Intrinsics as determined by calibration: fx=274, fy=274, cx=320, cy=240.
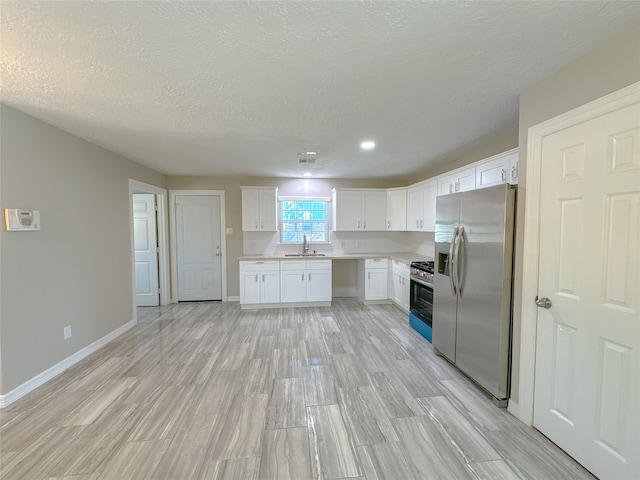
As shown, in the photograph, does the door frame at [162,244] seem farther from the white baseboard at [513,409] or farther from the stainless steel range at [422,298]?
the white baseboard at [513,409]

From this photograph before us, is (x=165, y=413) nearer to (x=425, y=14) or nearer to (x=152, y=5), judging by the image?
(x=152, y=5)

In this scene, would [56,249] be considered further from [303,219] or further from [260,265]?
[303,219]

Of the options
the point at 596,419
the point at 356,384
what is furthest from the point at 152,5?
the point at 596,419

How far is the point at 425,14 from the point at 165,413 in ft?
9.99

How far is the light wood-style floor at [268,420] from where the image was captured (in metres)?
1.63

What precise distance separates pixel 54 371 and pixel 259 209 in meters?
3.42

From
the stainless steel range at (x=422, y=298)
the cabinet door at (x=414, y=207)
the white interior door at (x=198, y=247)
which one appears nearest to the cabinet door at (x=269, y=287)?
the white interior door at (x=198, y=247)

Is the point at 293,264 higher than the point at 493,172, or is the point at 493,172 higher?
the point at 493,172

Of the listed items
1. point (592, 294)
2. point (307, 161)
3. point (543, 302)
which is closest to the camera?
point (592, 294)

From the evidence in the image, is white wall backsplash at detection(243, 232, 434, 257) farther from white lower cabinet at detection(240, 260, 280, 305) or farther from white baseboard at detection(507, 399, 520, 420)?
white baseboard at detection(507, 399, 520, 420)

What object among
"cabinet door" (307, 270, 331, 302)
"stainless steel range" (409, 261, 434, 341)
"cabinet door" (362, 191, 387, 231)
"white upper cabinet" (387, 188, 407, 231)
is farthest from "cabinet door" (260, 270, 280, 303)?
"white upper cabinet" (387, 188, 407, 231)

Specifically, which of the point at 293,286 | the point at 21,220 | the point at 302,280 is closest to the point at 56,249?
the point at 21,220

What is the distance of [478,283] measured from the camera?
2383 millimetres

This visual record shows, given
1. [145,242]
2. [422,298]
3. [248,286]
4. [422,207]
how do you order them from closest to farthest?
[422,298]
[422,207]
[248,286]
[145,242]
